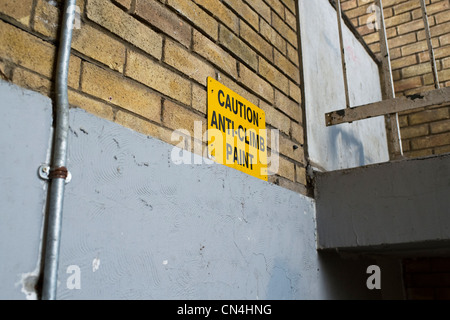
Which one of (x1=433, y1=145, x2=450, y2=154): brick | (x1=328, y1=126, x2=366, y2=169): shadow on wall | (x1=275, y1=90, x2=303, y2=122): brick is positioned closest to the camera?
(x1=275, y1=90, x2=303, y2=122): brick

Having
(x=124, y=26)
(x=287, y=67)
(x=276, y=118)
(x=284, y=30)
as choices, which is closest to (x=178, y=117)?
(x=124, y=26)

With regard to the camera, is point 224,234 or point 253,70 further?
point 253,70

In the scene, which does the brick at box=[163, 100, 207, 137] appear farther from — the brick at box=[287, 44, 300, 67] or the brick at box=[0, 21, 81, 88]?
the brick at box=[287, 44, 300, 67]

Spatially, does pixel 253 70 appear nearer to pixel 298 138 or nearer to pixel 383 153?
pixel 298 138

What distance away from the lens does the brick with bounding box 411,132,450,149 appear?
3.18m

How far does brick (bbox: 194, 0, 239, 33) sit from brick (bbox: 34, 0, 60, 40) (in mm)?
603

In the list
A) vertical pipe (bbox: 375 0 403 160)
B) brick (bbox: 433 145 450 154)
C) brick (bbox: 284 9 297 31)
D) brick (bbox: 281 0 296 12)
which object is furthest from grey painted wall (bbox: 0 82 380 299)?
brick (bbox: 433 145 450 154)

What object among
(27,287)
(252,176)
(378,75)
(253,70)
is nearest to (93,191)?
(27,287)

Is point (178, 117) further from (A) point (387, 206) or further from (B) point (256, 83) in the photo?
(A) point (387, 206)
